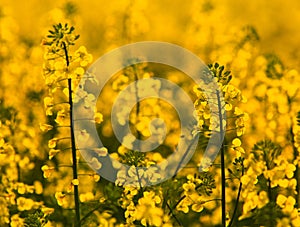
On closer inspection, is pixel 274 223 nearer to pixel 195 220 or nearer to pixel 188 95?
pixel 195 220

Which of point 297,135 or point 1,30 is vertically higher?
point 1,30

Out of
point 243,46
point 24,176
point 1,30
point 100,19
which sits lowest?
point 24,176

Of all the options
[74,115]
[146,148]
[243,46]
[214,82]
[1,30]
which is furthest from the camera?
[1,30]

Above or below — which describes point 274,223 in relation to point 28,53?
below

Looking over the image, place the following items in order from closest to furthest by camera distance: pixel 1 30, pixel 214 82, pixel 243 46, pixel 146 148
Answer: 1. pixel 214 82
2. pixel 146 148
3. pixel 243 46
4. pixel 1 30

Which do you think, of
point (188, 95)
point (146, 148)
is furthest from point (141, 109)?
point (188, 95)

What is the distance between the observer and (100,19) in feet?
34.8

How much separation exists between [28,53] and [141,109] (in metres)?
2.09

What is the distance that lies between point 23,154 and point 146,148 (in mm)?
1105

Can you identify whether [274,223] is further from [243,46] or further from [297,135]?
[243,46]

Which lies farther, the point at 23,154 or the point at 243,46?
the point at 243,46

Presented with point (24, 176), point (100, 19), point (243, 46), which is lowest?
point (24, 176)

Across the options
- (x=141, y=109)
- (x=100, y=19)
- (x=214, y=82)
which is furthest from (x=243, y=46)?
(x=100, y=19)

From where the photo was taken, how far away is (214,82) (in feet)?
11.8
